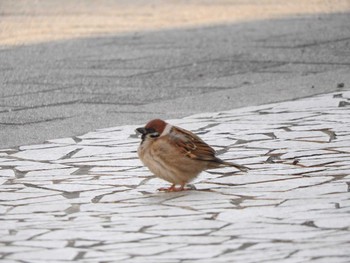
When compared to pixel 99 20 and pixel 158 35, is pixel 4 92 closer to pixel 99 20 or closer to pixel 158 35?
pixel 158 35

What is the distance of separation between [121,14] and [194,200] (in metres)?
11.6

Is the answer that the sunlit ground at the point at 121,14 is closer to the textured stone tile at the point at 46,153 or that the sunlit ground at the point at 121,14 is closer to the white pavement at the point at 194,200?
the textured stone tile at the point at 46,153

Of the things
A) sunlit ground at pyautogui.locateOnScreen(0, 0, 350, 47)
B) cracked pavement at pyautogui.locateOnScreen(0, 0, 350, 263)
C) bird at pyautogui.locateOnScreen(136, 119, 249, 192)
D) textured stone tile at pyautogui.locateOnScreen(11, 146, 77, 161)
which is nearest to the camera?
cracked pavement at pyautogui.locateOnScreen(0, 0, 350, 263)

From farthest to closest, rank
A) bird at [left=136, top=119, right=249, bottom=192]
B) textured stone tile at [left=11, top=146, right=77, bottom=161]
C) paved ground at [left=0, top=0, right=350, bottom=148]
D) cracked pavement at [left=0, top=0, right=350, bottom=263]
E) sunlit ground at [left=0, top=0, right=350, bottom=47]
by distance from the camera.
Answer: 1. sunlit ground at [left=0, top=0, right=350, bottom=47]
2. paved ground at [left=0, top=0, right=350, bottom=148]
3. textured stone tile at [left=11, top=146, right=77, bottom=161]
4. bird at [left=136, top=119, right=249, bottom=192]
5. cracked pavement at [left=0, top=0, right=350, bottom=263]

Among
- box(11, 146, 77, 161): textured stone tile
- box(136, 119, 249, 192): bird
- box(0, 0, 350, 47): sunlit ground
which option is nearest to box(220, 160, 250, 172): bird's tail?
box(136, 119, 249, 192): bird

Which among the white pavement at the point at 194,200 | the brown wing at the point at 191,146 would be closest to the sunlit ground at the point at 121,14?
the white pavement at the point at 194,200

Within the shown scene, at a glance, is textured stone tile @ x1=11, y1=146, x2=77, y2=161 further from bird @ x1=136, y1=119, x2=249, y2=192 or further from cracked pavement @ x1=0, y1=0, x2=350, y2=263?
bird @ x1=136, y1=119, x2=249, y2=192

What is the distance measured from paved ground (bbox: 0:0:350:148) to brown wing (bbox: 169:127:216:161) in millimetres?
2191

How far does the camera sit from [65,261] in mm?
5820

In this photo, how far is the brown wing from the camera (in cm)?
740

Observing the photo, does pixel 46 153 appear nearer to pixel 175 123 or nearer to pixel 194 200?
pixel 175 123

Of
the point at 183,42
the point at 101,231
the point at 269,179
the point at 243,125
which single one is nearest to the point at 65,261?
the point at 101,231

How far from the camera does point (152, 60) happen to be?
1380cm

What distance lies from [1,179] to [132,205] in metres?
1.30
